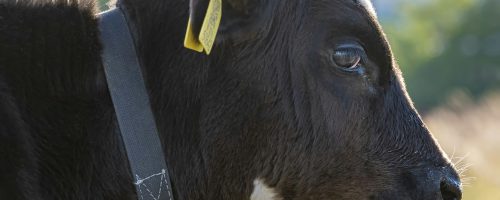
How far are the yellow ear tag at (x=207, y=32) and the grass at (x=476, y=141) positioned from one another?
621 centimetres

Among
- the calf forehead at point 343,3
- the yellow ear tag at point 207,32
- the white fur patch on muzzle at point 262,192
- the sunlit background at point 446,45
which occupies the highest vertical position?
the yellow ear tag at point 207,32

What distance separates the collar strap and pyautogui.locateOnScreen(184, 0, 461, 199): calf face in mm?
260

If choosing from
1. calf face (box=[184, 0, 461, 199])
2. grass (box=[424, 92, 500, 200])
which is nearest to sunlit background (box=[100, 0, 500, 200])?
grass (box=[424, 92, 500, 200])

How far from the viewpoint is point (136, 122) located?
12.2 feet

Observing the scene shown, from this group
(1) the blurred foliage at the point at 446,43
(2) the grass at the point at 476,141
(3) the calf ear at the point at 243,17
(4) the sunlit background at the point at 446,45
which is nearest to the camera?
(3) the calf ear at the point at 243,17

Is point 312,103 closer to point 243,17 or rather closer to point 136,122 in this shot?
point 243,17

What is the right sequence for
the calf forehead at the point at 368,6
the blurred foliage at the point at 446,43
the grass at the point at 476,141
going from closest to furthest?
the calf forehead at the point at 368,6 → the grass at the point at 476,141 → the blurred foliage at the point at 446,43

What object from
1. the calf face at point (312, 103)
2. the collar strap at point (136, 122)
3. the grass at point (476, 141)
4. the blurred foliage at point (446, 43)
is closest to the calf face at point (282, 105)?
the calf face at point (312, 103)

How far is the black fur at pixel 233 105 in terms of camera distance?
370cm

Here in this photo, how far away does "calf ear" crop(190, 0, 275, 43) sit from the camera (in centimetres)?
383

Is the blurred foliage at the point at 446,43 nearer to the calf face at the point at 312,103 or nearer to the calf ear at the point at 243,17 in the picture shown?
the calf face at the point at 312,103

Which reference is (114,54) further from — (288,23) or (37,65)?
(288,23)

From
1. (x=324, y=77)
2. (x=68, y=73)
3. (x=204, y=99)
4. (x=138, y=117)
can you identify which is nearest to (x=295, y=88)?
(x=324, y=77)

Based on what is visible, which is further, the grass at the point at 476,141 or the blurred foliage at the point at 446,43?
the blurred foliage at the point at 446,43
